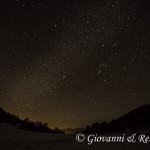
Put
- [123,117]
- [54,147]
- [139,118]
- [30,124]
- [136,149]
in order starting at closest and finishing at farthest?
[136,149] → [54,147] → [139,118] → [123,117] → [30,124]

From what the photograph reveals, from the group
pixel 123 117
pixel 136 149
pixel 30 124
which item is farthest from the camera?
pixel 30 124

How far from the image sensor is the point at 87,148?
34.7ft

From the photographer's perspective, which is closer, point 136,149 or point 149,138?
point 136,149

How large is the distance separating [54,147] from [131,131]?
5.02m

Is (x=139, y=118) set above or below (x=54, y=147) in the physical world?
above

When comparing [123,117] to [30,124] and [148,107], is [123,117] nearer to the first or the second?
[148,107]

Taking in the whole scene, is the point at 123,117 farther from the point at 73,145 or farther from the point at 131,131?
the point at 73,145

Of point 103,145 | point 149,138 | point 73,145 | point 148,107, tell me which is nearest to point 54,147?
point 73,145

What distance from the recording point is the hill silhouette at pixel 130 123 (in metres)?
14.6

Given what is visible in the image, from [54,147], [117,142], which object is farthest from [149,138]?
[54,147]

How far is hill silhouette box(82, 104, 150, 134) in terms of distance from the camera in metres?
14.6

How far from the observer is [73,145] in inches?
446

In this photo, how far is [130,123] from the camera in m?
15.7

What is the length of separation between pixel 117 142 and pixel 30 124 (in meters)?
15.5
